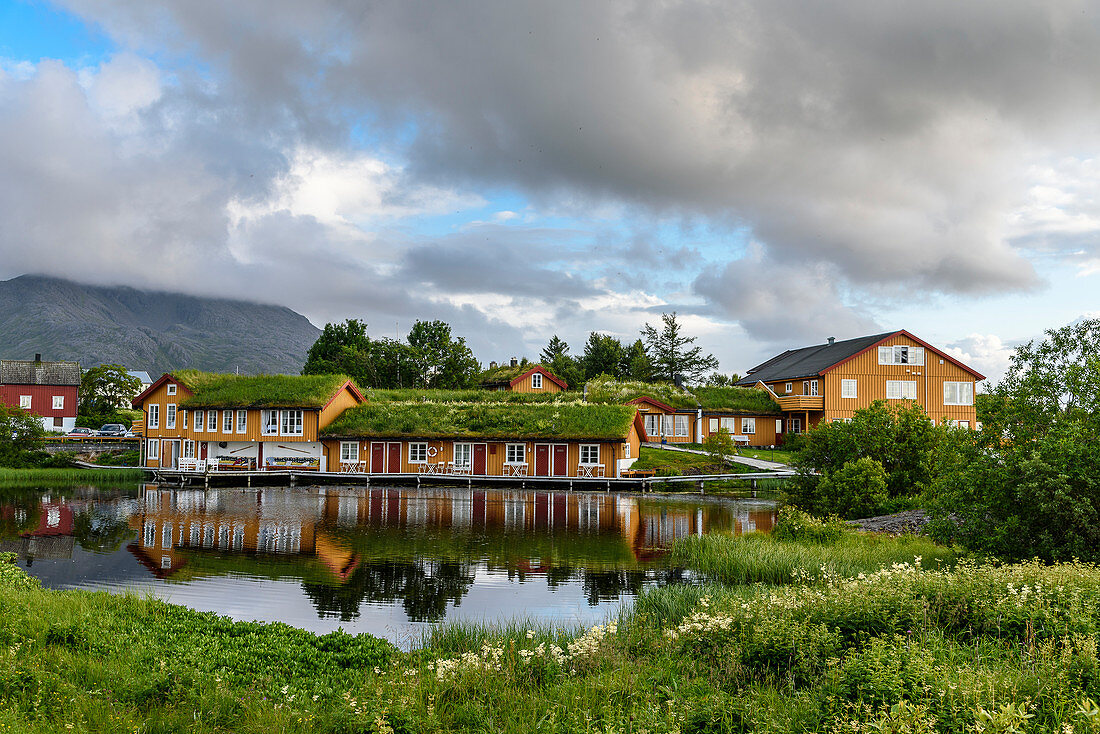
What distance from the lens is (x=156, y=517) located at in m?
29.1

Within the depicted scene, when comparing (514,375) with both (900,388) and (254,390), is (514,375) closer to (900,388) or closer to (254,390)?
(254,390)

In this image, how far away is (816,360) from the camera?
195ft

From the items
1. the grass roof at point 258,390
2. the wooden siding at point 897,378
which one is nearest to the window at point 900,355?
the wooden siding at point 897,378

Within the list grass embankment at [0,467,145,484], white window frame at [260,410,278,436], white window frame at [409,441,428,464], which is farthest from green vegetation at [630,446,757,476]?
grass embankment at [0,467,145,484]

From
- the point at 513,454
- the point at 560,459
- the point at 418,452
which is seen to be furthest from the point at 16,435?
the point at 560,459

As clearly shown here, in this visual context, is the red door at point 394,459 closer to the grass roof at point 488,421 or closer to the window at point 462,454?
the grass roof at point 488,421

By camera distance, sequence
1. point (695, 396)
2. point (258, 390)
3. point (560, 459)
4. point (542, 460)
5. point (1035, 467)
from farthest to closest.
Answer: point (695, 396)
point (258, 390)
point (542, 460)
point (560, 459)
point (1035, 467)

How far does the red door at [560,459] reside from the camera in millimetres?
44750

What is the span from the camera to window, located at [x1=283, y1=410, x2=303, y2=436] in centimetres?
4684

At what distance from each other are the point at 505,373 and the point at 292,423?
28.2 m

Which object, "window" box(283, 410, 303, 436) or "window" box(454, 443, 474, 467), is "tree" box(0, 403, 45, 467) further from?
"window" box(454, 443, 474, 467)

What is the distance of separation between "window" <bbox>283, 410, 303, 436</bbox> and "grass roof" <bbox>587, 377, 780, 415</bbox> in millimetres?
20703

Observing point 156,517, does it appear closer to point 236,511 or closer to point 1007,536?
point 236,511

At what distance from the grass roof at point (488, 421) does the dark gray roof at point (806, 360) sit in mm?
19735
